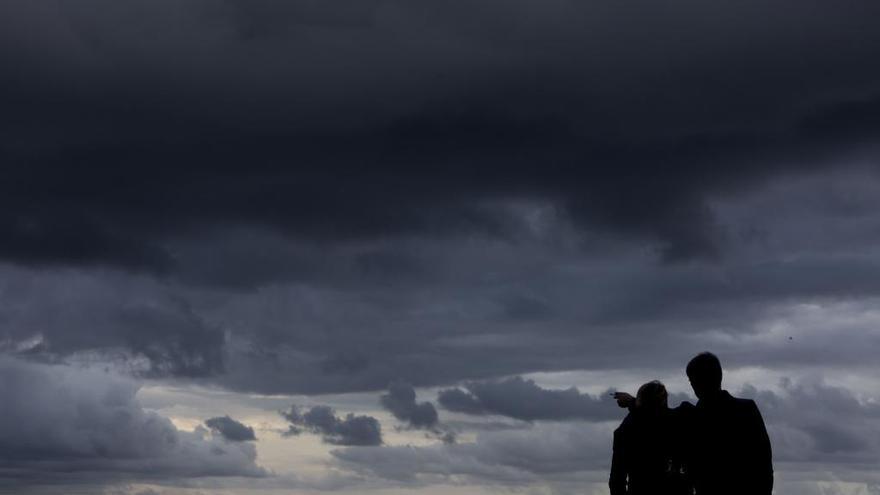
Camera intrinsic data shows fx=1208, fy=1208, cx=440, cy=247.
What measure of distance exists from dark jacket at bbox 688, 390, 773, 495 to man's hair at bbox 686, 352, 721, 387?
0.32 meters

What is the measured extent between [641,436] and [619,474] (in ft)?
2.76

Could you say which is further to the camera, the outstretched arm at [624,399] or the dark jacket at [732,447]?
the outstretched arm at [624,399]

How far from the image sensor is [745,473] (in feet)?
56.0

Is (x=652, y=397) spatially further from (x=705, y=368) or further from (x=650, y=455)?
(x=705, y=368)

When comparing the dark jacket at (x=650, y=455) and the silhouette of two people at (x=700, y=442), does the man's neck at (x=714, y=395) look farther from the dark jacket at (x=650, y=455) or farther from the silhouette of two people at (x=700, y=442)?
the dark jacket at (x=650, y=455)

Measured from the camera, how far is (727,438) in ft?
56.7

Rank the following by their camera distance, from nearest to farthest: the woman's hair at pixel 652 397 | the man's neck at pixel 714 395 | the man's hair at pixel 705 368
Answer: the man's hair at pixel 705 368
the man's neck at pixel 714 395
the woman's hair at pixel 652 397

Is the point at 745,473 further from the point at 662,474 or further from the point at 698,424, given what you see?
the point at 662,474

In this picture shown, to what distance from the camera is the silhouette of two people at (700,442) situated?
17.1m

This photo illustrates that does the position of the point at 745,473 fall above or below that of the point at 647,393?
below

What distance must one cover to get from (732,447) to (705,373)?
1.14 m

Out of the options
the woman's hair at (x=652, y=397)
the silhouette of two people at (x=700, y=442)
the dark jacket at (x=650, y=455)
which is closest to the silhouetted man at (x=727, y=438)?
the silhouette of two people at (x=700, y=442)

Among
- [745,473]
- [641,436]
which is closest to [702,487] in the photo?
[745,473]

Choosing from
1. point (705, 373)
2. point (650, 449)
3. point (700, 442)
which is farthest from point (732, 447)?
point (650, 449)
